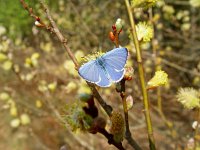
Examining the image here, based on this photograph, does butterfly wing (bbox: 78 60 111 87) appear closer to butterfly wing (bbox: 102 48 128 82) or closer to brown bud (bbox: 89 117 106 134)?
butterfly wing (bbox: 102 48 128 82)

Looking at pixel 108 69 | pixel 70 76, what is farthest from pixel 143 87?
pixel 70 76

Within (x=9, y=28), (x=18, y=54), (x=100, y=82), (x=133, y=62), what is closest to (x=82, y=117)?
(x=100, y=82)

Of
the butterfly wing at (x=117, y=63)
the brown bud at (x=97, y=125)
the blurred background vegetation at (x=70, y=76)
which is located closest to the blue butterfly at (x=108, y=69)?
the butterfly wing at (x=117, y=63)

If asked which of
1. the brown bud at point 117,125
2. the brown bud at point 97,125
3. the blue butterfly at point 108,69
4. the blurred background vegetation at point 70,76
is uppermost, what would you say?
the blue butterfly at point 108,69

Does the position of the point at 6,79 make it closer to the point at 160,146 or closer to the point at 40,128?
the point at 40,128

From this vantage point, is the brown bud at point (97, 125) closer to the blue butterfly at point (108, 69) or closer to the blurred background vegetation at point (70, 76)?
the blue butterfly at point (108, 69)

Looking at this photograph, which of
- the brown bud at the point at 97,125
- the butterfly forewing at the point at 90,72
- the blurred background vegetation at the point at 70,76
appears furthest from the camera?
the blurred background vegetation at the point at 70,76

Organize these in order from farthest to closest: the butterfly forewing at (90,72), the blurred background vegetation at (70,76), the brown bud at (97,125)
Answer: the blurred background vegetation at (70,76)
the brown bud at (97,125)
the butterfly forewing at (90,72)

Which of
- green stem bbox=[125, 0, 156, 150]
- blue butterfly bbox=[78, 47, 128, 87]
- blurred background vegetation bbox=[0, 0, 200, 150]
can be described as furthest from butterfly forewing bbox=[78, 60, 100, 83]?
blurred background vegetation bbox=[0, 0, 200, 150]
